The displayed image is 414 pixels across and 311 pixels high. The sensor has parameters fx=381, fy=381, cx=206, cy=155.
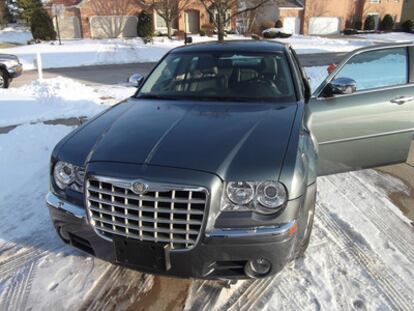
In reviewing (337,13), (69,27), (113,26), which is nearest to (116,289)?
(113,26)

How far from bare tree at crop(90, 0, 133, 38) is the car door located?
109 ft

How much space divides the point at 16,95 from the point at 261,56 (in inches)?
307

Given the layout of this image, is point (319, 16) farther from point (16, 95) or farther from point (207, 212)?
point (207, 212)

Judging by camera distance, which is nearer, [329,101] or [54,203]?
[54,203]

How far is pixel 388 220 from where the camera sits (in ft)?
12.1

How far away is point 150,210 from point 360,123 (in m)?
2.80

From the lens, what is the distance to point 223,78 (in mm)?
3816

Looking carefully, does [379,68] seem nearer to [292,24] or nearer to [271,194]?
[271,194]

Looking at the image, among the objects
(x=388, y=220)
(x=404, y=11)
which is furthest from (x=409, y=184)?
(x=404, y=11)

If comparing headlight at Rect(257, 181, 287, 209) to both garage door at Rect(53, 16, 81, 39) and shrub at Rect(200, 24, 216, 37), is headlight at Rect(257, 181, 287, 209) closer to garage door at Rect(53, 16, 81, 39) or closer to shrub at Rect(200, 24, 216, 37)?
shrub at Rect(200, 24, 216, 37)

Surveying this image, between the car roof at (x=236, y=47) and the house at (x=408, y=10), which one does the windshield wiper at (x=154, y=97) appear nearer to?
the car roof at (x=236, y=47)

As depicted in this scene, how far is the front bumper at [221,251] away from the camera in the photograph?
2.29 meters

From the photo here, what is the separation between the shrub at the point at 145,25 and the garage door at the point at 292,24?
14244 millimetres

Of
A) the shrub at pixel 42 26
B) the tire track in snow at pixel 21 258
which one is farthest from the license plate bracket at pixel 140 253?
the shrub at pixel 42 26
